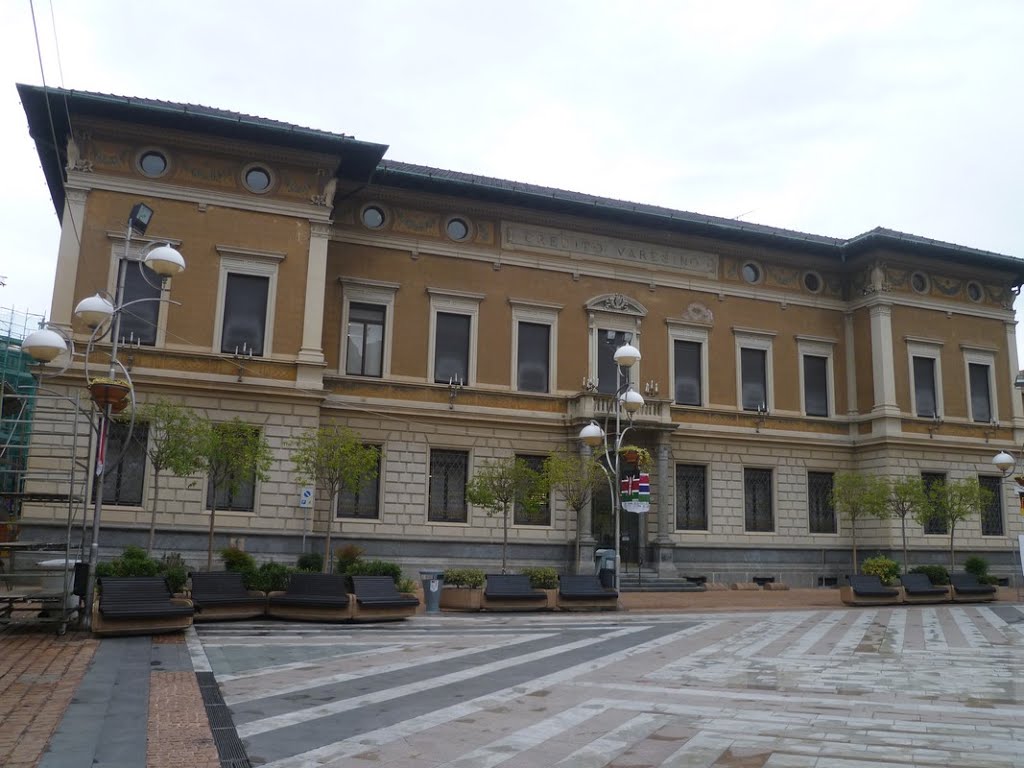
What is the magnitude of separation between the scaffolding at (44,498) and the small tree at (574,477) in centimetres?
1111

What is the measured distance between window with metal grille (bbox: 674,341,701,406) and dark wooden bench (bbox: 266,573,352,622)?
1656 cm

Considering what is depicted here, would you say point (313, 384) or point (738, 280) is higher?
point (738, 280)

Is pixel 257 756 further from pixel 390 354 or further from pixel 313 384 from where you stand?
pixel 390 354

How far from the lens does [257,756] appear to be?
650 centimetres

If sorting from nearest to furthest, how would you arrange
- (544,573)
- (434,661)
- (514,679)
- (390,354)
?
1. (514,679)
2. (434,661)
3. (544,573)
4. (390,354)

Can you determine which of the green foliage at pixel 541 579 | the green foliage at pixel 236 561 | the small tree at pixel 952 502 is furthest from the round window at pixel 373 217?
the small tree at pixel 952 502

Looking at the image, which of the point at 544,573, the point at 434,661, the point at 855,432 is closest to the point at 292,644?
the point at 434,661

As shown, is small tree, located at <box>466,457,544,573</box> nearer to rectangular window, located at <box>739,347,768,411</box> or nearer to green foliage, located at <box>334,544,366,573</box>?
green foliage, located at <box>334,544,366,573</box>

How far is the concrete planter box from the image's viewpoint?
19203 mm

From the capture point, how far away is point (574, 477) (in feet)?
76.0

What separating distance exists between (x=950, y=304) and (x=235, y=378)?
2571 centimetres

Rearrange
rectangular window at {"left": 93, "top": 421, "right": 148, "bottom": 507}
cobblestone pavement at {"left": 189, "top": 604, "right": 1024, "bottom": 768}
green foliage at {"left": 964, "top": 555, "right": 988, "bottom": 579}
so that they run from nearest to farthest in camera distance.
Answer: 1. cobblestone pavement at {"left": 189, "top": 604, "right": 1024, "bottom": 768}
2. rectangular window at {"left": 93, "top": 421, "right": 148, "bottom": 507}
3. green foliage at {"left": 964, "top": 555, "right": 988, "bottom": 579}

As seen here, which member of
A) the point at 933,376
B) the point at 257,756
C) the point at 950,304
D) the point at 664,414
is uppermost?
the point at 950,304

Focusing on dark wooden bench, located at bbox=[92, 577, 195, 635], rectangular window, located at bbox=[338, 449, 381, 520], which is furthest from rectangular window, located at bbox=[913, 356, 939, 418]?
dark wooden bench, located at bbox=[92, 577, 195, 635]
